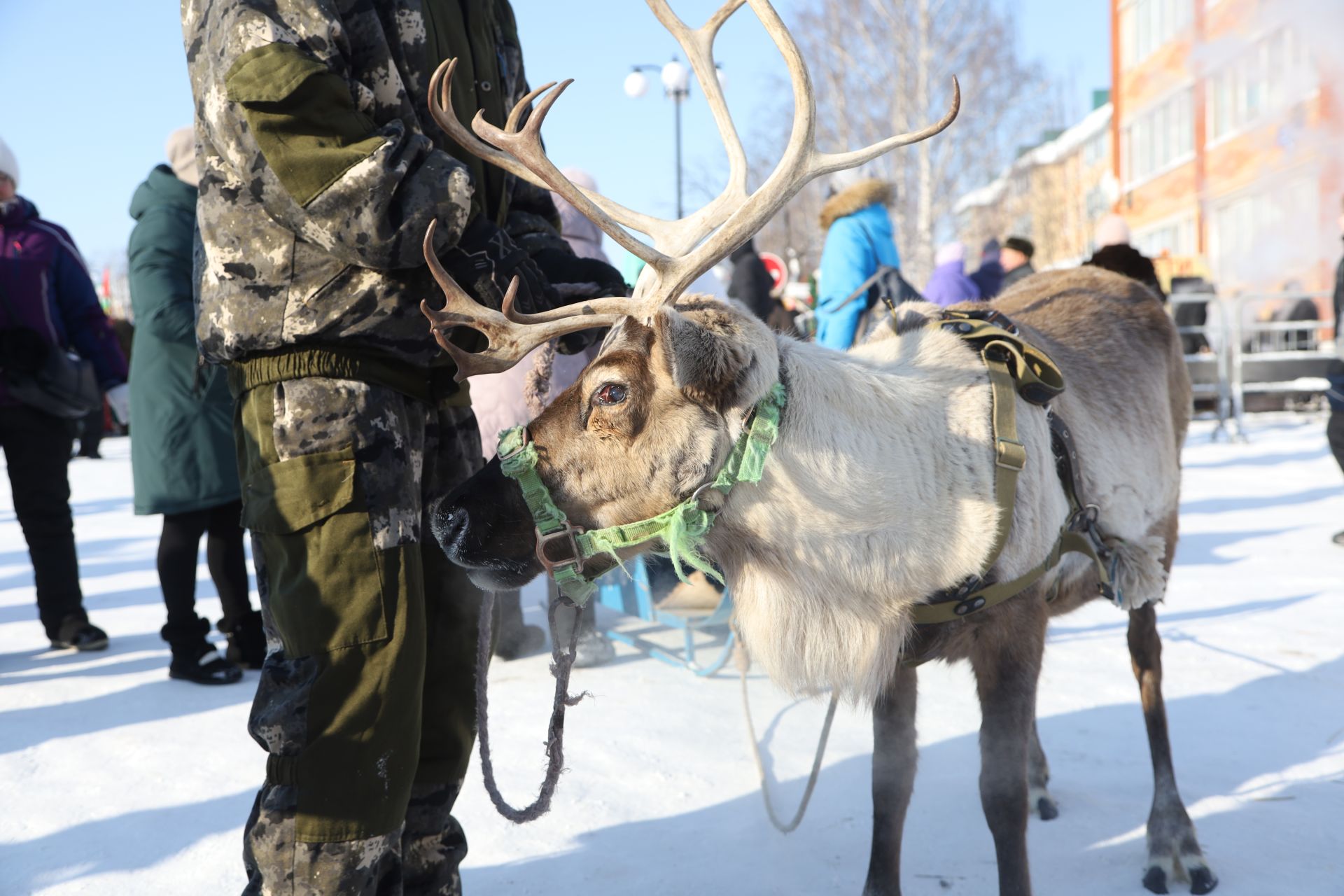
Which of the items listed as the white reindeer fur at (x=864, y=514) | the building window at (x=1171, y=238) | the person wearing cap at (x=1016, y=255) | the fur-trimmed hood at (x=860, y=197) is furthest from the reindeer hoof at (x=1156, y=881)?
the building window at (x=1171, y=238)

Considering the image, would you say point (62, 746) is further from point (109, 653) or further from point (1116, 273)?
point (1116, 273)

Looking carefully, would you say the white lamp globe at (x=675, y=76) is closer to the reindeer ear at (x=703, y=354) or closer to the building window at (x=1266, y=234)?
the building window at (x=1266, y=234)

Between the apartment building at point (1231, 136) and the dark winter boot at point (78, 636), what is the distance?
34.1 feet

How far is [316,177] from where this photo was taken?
165 cm

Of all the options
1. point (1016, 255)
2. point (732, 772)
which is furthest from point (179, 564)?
point (1016, 255)

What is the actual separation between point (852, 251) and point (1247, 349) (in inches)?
398

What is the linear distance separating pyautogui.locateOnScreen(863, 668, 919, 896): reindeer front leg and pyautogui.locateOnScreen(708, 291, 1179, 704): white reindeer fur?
0.34 meters

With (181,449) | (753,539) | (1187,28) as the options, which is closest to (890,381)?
(753,539)

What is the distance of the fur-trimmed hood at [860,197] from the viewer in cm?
538

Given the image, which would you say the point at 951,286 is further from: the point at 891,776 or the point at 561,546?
the point at 561,546

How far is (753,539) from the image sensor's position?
80.1 inches

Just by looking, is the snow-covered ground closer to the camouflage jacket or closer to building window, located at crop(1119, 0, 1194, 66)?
the camouflage jacket

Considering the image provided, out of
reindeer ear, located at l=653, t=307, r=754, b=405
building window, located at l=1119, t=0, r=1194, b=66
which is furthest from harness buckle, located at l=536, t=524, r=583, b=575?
building window, located at l=1119, t=0, r=1194, b=66

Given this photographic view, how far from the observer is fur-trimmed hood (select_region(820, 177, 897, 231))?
5383 mm
